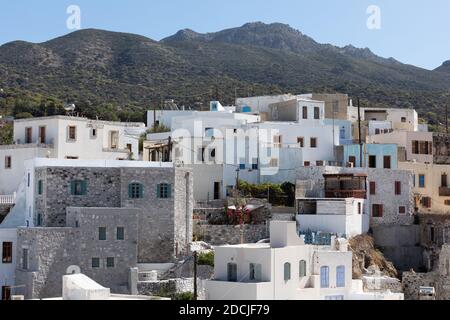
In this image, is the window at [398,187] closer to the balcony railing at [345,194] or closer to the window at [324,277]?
the balcony railing at [345,194]

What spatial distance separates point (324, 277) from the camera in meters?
38.9

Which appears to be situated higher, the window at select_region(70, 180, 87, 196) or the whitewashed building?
the window at select_region(70, 180, 87, 196)

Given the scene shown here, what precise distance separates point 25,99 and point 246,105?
77.4ft

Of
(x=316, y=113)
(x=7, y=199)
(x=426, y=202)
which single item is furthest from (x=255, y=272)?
(x=316, y=113)

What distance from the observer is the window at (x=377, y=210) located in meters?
49.8

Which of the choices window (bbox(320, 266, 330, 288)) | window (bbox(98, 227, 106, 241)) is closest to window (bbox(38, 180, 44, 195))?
window (bbox(98, 227, 106, 241))

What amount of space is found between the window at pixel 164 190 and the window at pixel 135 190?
864 millimetres

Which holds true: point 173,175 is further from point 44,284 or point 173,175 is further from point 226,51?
point 226,51

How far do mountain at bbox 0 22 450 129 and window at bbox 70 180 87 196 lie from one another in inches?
1285

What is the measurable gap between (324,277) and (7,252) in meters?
15.1

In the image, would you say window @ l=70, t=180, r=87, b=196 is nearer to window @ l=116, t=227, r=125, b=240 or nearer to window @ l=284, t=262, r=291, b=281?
window @ l=116, t=227, r=125, b=240

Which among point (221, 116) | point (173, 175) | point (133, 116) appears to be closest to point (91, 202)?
point (173, 175)

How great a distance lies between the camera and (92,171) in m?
41.1

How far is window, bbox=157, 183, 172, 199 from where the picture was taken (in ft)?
136
